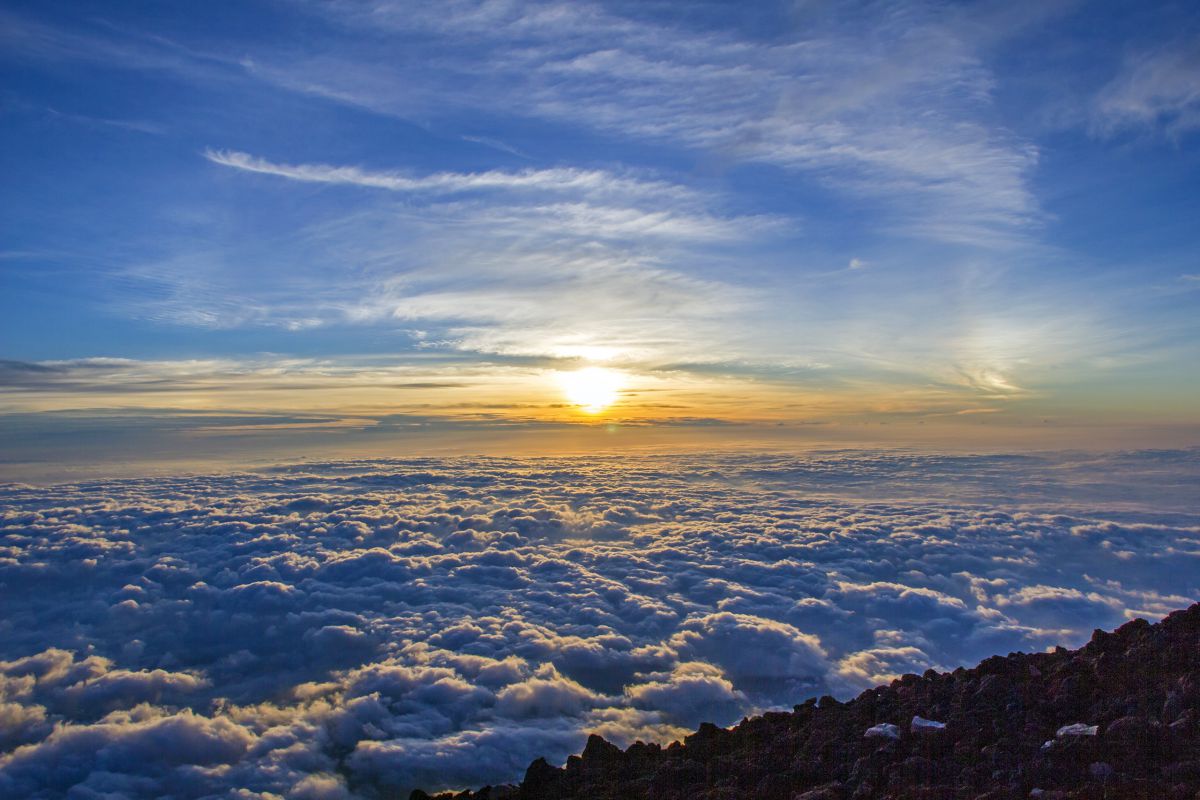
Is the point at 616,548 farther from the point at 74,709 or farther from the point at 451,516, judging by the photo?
the point at 74,709

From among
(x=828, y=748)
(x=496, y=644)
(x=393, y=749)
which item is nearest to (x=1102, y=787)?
(x=828, y=748)

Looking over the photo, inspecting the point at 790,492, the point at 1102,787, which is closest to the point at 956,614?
the point at 1102,787

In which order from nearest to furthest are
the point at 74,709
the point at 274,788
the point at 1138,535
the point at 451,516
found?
the point at 274,788 < the point at 74,709 < the point at 1138,535 < the point at 451,516

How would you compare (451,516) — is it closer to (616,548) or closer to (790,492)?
(616,548)

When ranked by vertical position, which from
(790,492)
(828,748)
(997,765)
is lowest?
(790,492)

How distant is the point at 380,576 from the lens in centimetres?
2936

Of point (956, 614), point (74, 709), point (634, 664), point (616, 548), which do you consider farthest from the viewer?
point (616, 548)

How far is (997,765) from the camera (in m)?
6.74

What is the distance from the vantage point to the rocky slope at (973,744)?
6094 millimetres

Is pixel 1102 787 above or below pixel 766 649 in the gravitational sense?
above

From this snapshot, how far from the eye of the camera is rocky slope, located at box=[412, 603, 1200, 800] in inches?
240

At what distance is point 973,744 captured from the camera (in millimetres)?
7273

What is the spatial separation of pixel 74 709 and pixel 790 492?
58462 mm

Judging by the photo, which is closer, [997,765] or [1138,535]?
[997,765]
